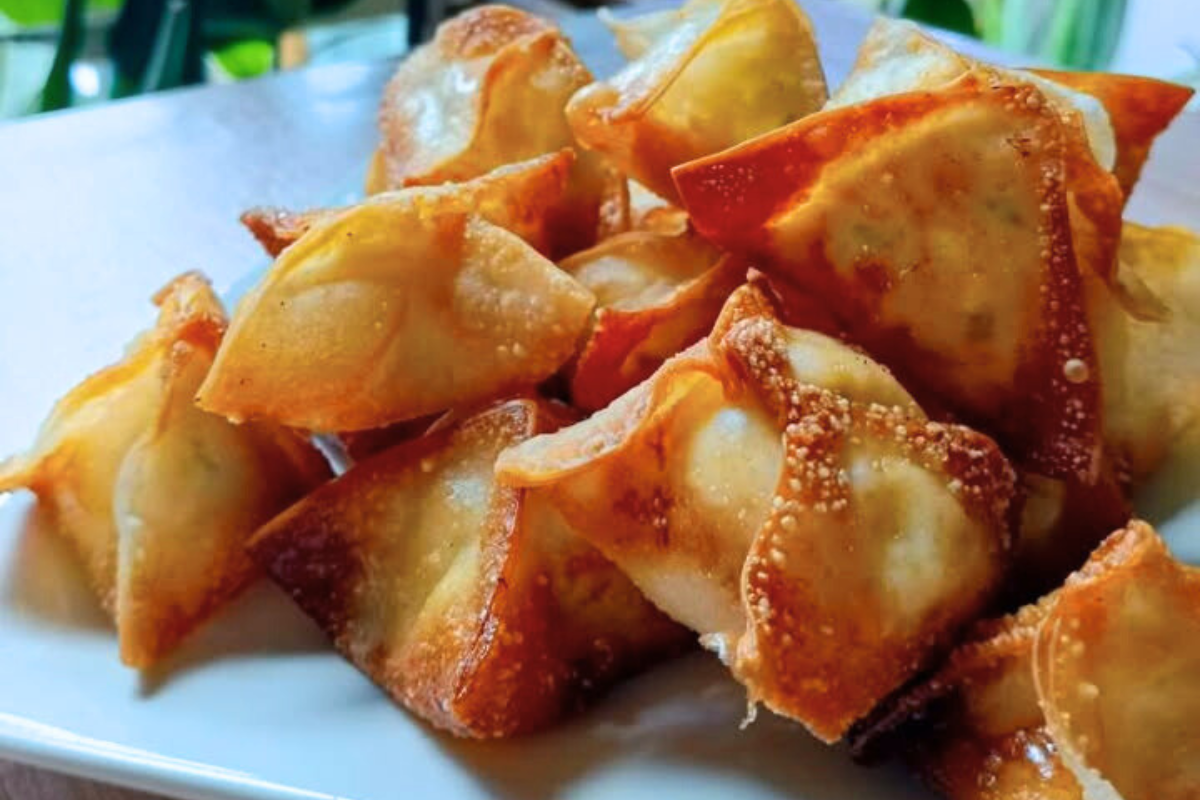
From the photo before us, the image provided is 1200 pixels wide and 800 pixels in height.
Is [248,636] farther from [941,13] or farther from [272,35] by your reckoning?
[272,35]

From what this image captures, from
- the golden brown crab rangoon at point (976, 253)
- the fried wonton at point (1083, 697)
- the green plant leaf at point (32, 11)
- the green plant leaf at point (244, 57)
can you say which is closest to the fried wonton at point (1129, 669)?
the fried wonton at point (1083, 697)

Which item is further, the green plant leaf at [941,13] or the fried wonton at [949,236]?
the green plant leaf at [941,13]

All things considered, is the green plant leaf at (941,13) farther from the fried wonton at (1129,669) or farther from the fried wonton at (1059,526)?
the fried wonton at (1129,669)

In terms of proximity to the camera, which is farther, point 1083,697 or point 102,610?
point 102,610

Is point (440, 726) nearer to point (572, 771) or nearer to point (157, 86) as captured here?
point (572, 771)

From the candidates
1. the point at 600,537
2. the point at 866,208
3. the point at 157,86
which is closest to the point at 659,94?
the point at 866,208

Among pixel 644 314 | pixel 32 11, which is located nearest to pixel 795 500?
pixel 644 314
